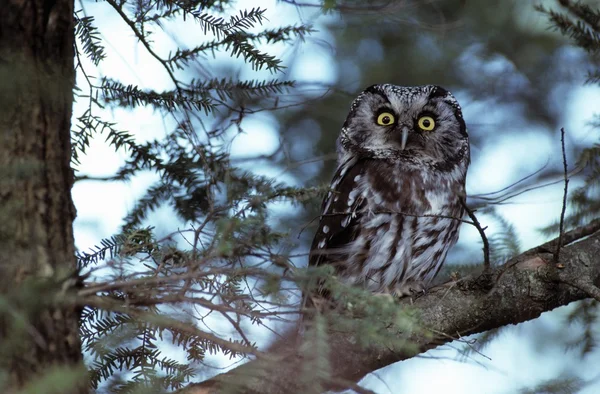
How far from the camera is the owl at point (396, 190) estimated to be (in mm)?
3908

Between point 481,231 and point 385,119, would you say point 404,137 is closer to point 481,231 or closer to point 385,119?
point 385,119

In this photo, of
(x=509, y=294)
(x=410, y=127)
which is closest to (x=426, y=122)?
(x=410, y=127)

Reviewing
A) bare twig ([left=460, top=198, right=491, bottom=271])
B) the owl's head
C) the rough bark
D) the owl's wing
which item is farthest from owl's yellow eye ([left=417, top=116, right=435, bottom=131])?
bare twig ([left=460, top=198, right=491, bottom=271])

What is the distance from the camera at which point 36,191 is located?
→ 77.2 inches

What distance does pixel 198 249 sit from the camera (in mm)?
2146

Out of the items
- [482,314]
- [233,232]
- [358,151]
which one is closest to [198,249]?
[233,232]

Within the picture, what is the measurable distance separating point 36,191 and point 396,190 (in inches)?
94.5

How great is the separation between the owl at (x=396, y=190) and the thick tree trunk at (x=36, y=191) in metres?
1.73

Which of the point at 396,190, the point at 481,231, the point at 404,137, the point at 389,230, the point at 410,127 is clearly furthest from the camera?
the point at 410,127

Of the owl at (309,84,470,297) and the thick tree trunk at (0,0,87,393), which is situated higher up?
the owl at (309,84,470,297)

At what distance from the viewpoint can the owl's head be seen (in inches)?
173

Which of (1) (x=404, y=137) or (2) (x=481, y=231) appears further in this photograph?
(1) (x=404, y=137)

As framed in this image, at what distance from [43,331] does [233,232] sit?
0.55 m

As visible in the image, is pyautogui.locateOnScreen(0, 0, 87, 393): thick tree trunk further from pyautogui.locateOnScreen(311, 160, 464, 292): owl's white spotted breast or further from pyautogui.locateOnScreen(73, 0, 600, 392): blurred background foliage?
pyautogui.locateOnScreen(311, 160, 464, 292): owl's white spotted breast
